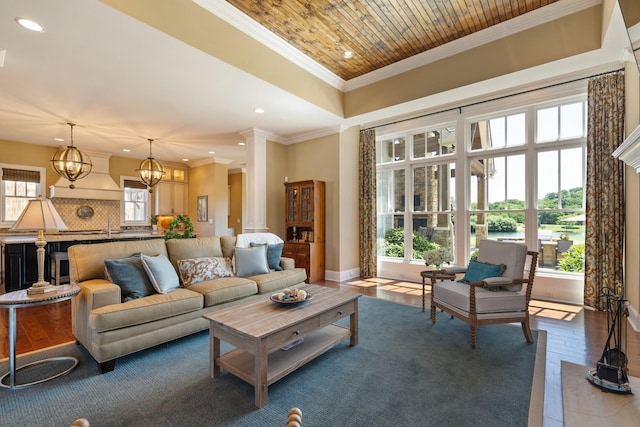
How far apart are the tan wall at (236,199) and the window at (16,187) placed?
5.01m

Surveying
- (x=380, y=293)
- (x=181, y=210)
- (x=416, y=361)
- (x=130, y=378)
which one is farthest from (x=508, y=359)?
(x=181, y=210)

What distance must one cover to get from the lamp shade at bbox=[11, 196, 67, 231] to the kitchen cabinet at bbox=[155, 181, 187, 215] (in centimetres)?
675

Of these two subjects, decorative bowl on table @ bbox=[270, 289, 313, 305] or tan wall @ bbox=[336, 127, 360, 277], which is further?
tan wall @ bbox=[336, 127, 360, 277]

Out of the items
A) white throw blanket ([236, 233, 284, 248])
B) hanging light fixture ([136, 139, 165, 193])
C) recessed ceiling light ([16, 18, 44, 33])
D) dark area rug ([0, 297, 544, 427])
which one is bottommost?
dark area rug ([0, 297, 544, 427])

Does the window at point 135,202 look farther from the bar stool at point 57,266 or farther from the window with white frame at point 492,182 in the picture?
the window with white frame at point 492,182

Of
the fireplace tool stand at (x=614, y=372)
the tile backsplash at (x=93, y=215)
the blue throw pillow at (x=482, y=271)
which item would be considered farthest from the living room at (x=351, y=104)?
the fireplace tool stand at (x=614, y=372)

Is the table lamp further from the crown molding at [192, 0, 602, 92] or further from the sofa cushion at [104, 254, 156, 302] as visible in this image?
the crown molding at [192, 0, 602, 92]

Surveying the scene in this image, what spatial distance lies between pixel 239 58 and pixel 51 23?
1.64 meters

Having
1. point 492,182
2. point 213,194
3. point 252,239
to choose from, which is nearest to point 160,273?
point 252,239

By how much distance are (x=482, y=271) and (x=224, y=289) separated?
279 centimetres

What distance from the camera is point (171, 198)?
9195 mm

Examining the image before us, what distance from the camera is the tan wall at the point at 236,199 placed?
1046cm

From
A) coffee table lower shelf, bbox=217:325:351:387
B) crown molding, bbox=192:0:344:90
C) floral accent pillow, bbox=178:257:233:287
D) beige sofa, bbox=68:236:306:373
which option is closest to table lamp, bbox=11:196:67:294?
beige sofa, bbox=68:236:306:373

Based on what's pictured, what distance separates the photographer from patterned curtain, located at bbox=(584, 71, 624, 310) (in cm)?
376
